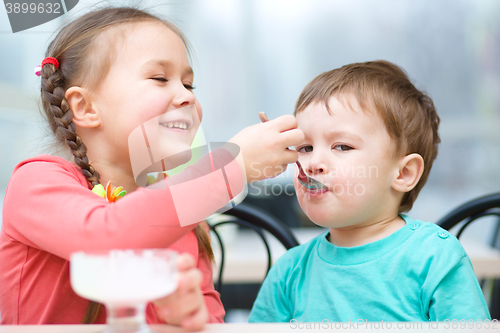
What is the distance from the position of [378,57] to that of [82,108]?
7.35 feet

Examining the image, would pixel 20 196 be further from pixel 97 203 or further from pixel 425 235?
pixel 425 235

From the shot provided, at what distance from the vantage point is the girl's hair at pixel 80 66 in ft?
2.92

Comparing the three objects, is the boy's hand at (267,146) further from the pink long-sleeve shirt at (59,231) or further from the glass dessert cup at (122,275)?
the glass dessert cup at (122,275)

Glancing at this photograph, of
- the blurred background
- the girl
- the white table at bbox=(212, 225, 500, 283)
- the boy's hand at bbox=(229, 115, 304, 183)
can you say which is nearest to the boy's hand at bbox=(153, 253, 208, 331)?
the girl

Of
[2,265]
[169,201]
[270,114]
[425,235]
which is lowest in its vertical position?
[270,114]

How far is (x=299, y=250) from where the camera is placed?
1.07m

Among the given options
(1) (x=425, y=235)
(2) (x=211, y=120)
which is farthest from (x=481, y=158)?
(1) (x=425, y=235)

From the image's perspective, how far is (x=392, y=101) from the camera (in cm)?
95

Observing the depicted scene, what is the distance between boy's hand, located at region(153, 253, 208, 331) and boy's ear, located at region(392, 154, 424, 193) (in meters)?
0.60

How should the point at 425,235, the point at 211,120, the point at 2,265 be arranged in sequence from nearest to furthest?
the point at 2,265 → the point at 425,235 → the point at 211,120

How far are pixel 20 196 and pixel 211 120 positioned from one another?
80.7 inches

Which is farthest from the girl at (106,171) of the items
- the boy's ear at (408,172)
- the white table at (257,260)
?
the white table at (257,260)

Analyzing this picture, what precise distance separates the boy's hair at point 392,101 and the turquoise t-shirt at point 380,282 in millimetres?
164

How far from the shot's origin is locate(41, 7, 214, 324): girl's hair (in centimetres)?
89
